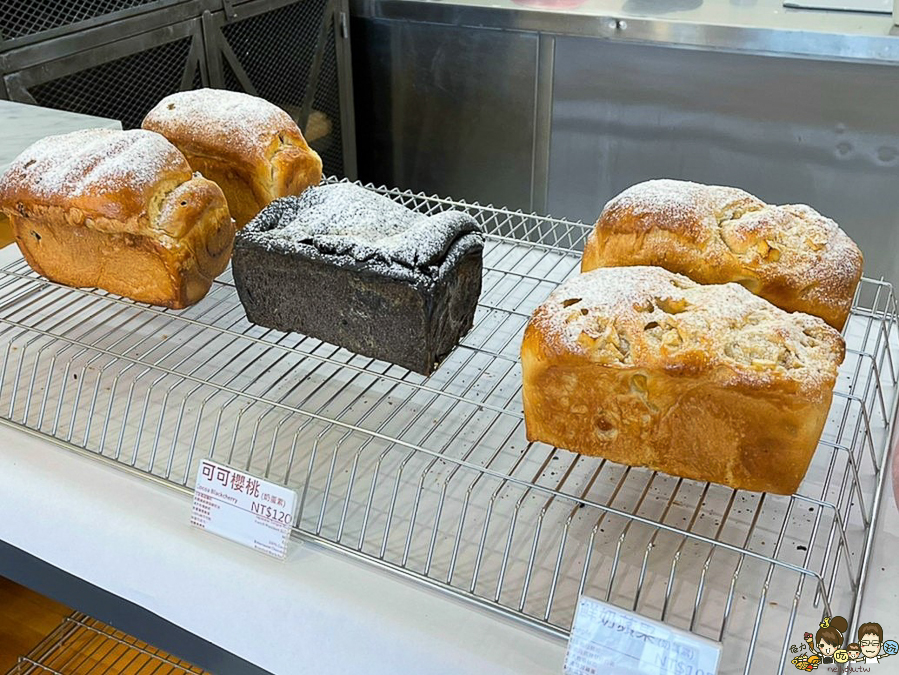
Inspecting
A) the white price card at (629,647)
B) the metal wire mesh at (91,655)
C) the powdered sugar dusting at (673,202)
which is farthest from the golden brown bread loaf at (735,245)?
the metal wire mesh at (91,655)

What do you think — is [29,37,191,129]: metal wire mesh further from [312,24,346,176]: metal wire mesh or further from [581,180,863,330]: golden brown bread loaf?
[581,180,863,330]: golden brown bread loaf

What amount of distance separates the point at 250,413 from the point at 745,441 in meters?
0.65

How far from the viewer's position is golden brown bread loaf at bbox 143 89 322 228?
1.32 metres

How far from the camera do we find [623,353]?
2.86 feet

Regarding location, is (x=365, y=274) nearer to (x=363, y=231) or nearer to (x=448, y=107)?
(x=363, y=231)

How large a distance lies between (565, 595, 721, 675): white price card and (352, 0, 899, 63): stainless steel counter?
2.03 metres

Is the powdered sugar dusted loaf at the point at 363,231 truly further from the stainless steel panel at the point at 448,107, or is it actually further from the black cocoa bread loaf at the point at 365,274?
the stainless steel panel at the point at 448,107

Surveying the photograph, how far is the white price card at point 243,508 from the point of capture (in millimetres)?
919

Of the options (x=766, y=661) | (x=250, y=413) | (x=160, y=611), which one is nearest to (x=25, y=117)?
(x=250, y=413)

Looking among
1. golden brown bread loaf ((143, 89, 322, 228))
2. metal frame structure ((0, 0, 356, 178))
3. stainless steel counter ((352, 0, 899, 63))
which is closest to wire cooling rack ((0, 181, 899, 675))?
golden brown bread loaf ((143, 89, 322, 228))

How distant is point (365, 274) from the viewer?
1035mm

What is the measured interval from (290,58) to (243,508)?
213 centimetres

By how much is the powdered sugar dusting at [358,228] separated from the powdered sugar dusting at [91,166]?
0.55 ft

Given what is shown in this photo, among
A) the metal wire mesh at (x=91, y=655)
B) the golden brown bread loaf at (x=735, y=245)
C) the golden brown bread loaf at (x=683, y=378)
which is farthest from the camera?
the metal wire mesh at (x=91, y=655)
